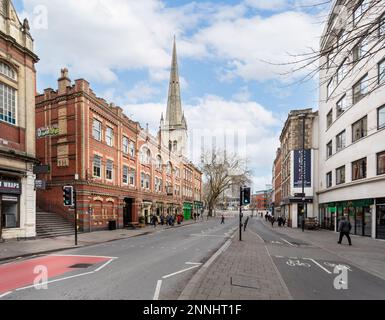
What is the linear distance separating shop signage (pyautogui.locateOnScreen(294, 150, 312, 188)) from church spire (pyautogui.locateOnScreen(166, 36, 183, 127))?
42.3 meters

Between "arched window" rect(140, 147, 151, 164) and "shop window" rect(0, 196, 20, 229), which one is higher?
"arched window" rect(140, 147, 151, 164)

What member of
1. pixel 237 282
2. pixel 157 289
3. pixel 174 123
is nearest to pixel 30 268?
pixel 157 289

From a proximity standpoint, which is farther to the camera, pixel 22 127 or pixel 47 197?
pixel 47 197

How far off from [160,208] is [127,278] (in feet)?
108

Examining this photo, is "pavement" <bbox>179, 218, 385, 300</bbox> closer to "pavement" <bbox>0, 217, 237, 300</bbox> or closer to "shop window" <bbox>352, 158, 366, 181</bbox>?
"pavement" <bbox>0, 217, 237, 300</bbox>

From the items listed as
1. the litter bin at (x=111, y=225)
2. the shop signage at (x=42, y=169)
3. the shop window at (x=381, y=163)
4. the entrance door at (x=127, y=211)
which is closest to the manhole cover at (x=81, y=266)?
the shop signage at (x=42, y=169)

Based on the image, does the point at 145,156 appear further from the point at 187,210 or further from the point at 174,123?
the point at 174,123

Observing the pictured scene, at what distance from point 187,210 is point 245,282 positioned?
5075 cm

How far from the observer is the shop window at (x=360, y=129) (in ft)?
66.7

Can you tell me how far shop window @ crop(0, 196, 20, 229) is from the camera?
50.9 ft

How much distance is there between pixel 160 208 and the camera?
40.2 meters

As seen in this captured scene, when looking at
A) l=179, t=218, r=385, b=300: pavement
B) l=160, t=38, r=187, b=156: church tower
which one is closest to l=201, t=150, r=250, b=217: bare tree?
l=160, t=38, r=187, b=156: church tower
